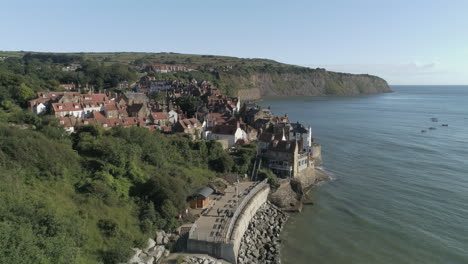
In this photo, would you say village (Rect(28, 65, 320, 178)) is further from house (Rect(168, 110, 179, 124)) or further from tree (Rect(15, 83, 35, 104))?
tree (Rect(15, 83, 35, 104))

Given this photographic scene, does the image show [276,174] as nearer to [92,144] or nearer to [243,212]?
[243,212]

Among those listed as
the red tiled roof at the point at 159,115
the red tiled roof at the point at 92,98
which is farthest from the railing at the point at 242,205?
the red tiled roof at the point at 92,98

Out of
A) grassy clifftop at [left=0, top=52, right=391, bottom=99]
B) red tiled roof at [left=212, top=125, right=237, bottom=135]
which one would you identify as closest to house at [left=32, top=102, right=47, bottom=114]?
red tiled roof at [left=212, top=125, right=237, bottom=135]

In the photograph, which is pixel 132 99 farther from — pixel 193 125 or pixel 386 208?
pixel 386 208

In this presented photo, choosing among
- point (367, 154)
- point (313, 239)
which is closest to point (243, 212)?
point (313, 239)

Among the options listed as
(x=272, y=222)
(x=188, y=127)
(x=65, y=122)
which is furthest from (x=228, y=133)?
(x=65, y=122)

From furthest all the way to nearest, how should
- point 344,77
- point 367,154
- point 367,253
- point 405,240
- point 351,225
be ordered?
point 344,77 < point 367,154 < point 351,225 < point 405,240 < point 367,253
